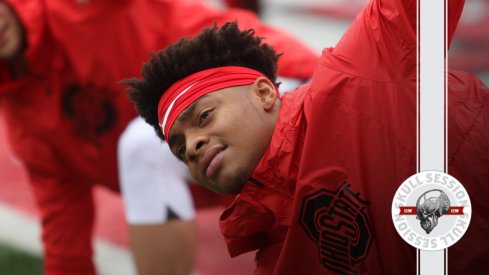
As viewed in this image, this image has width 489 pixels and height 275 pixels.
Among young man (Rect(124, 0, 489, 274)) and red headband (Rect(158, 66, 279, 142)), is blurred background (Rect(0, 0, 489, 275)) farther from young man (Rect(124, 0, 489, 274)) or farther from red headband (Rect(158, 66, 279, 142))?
red headband (Rect(158, 66, 279, 142))

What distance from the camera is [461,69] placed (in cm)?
126

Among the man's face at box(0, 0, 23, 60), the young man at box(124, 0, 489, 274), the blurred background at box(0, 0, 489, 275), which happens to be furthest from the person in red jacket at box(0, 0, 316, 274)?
the young man at box(124, 0, 489, 274)

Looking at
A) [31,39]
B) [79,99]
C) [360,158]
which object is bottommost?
[360,158]

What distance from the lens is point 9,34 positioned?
2109 mm

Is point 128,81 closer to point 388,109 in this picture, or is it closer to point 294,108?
point 294,108

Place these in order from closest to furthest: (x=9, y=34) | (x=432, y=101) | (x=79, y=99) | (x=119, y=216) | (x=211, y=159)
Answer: (x=432, y=101)
(x=211, y=159)
(x=9, y=34)
(x=79, y=99)
(x=119, y=216)

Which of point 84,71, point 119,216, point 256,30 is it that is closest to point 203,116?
point 256,30

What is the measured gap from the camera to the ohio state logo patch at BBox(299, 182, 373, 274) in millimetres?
1221

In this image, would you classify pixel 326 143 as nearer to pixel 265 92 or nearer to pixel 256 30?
pixel 265 92

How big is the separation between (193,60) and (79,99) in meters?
0.94

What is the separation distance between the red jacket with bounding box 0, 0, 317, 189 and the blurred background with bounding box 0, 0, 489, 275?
0.32 m

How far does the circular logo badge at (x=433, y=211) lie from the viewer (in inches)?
45.8

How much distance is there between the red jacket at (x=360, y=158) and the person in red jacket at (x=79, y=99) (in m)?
0.71

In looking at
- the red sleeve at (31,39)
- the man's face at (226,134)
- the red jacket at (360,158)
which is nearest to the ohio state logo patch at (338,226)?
the red jacket at (360,158)
